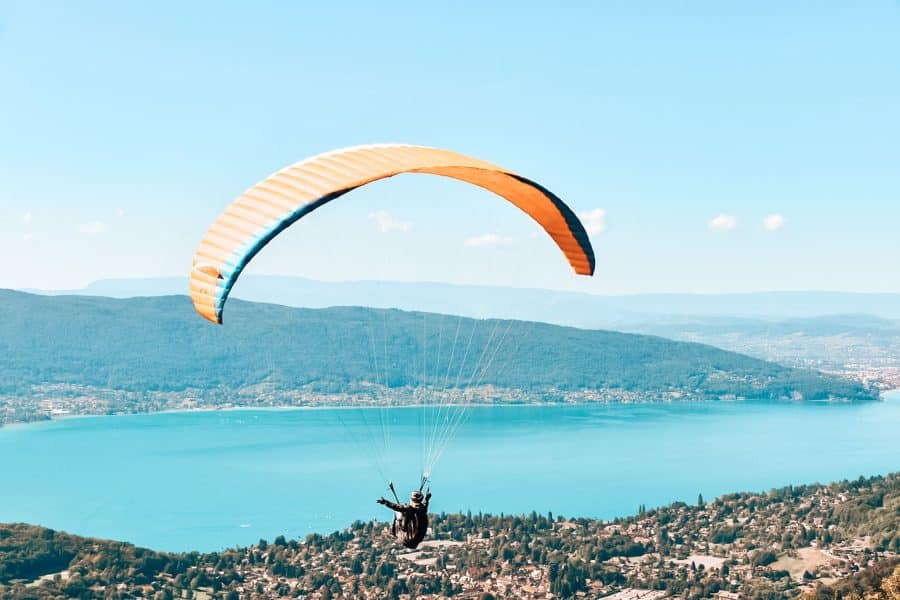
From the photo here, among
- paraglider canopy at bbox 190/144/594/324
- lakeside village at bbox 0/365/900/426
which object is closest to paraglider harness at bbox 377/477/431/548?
paraglider canopy at bbox 190/144/594/324

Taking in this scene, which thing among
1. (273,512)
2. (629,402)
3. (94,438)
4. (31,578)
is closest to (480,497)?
(273,512)

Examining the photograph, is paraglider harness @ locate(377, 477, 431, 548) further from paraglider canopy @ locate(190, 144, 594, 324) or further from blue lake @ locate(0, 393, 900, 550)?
blue lake @ locate(0, 393, 900, 550)

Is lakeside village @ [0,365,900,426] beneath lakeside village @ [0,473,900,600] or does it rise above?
above

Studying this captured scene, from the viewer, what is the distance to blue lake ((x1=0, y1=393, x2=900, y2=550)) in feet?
250

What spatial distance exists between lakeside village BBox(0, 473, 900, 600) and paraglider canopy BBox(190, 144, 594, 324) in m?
28.5

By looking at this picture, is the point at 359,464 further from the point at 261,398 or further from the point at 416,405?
the point at 261,398

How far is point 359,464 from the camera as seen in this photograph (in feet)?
348

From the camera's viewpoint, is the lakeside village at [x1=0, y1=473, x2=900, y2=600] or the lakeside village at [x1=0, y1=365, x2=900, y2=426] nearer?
the lakeside village at [x1=0, y1=473, x2=900, y2=600]

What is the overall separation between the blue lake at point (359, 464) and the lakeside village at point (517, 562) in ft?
47.7

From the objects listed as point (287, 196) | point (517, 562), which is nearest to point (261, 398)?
point (517, 562)

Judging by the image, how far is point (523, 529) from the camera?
56.7 meters

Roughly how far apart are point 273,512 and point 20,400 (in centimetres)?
11068

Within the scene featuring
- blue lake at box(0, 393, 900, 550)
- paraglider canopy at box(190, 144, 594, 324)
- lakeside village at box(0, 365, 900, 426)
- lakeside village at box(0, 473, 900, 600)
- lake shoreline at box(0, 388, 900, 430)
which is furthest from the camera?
lakeside village at box(0, 365, 900, 426)

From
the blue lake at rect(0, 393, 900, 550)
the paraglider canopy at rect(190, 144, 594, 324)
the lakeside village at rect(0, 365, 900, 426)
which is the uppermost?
the paraglider canopy at rect(190, 144, 594, 324)
